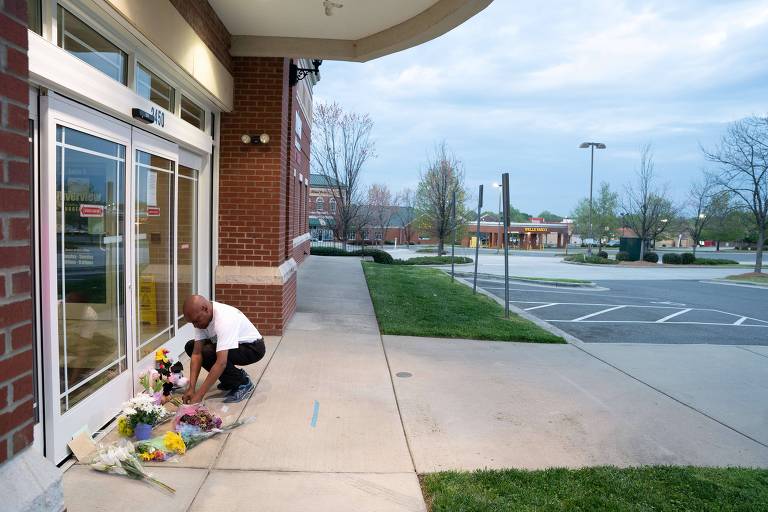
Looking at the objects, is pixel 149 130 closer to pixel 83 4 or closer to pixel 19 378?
pixel 83 4

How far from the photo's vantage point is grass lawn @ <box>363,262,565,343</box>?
878cm

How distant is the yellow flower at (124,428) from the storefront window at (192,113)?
3582 mm

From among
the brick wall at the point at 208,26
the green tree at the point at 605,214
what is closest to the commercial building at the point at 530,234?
the green tree at the point at 605,214

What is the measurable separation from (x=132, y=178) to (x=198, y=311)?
52.2 inches

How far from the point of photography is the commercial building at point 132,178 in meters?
1.85

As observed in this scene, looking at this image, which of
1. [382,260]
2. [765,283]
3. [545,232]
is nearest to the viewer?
[765,283]

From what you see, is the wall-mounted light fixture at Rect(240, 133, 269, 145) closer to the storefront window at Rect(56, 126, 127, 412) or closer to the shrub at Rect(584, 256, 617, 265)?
the storefront window at Rect(56, 126, 127, 412)

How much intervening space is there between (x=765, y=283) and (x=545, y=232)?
65.6m

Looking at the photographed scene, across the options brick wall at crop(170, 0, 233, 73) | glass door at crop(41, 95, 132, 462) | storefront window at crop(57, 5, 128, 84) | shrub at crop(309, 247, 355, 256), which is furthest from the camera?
shrub at crop(309, 247, 355, 256)

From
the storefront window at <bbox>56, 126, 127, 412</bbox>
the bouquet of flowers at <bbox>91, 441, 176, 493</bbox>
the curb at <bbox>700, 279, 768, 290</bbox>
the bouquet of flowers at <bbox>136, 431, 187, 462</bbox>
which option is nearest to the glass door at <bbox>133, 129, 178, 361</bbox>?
the storefront window at <bbox>56, 126, 127, 412</bbox>

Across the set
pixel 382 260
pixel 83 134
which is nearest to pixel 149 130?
pixel 83 134

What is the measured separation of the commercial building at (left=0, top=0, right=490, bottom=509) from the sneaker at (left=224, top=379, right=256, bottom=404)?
84cm

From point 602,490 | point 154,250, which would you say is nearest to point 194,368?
A: point 154,250

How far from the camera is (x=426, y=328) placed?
9031 millimetres
